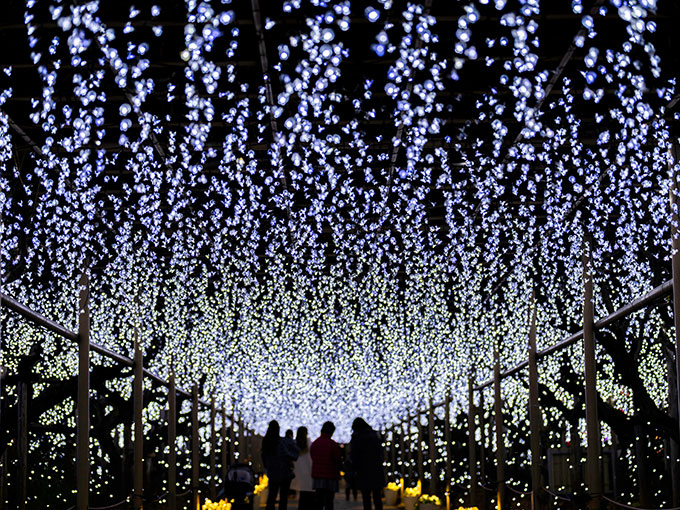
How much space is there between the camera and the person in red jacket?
372 inches

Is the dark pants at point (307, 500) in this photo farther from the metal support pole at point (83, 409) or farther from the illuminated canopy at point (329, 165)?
the metal support pole at point (83, 409)

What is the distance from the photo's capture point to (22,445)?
959 centimetres

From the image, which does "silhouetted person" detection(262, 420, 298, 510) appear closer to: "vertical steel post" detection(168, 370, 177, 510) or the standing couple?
Answer: the standing couple

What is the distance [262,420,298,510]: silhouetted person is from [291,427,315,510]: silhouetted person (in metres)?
0.09

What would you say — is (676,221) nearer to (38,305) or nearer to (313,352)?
(38,305)

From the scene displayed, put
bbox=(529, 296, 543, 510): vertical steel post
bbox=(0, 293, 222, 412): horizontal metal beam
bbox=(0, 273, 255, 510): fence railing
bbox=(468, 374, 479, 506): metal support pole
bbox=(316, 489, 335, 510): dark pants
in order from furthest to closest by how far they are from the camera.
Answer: bbox=(468, 374, 479, 506): metal support pole → bbox=(529, 296, 543, 510): vertical steel post → bbox=(316, 489, 335, 510): dark pants → bbox=(0, 273, 255, 510): fence railing → bbox=(0, 293, 222, 412): horizontal metal beam

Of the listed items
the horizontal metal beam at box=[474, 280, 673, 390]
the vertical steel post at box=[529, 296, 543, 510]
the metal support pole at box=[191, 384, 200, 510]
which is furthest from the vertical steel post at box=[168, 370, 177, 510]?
the horizontal metal beam at box=[474, 280, 673, 390]

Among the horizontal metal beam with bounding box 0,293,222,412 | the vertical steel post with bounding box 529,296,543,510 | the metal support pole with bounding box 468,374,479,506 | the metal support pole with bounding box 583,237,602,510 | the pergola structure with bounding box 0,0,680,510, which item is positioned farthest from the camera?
the metal support pole with bounding box 468,374,479,506

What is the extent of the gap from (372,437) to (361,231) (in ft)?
8.95

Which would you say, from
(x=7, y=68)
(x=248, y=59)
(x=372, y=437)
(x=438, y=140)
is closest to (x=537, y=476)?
(x=372, y=437)

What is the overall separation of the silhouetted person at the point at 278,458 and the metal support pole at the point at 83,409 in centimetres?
309

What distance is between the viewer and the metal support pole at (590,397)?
26.5 ft

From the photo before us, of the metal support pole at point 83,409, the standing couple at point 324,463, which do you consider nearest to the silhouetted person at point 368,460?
the standing couple at point 324,463

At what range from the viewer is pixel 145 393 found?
1666 centimetres
